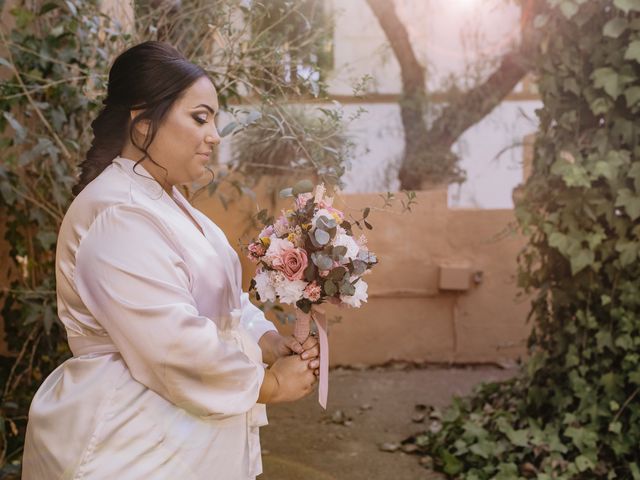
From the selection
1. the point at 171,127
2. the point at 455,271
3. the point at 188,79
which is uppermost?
the point at 188,79

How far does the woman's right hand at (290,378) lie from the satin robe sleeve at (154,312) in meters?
0.14

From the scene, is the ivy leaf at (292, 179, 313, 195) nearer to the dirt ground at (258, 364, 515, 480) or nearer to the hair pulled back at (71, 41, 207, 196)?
the hair pulled back at (71, 41, 207, 196)

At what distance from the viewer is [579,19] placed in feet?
12.1

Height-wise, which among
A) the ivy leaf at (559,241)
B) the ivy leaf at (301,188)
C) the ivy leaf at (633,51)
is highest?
the ivy leaf at (633,51)

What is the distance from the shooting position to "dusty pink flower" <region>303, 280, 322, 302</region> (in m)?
1.77

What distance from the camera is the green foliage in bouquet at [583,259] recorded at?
3631 mm

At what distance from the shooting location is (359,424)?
4891 millimetres

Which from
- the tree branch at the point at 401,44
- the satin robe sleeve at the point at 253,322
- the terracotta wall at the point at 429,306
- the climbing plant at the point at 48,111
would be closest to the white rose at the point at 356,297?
the satin robe sleeve at the point at 253,322

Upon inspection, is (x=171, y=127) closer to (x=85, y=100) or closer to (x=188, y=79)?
(x=188, y=79)

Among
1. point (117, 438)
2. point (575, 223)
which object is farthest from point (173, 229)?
point (575, 223)

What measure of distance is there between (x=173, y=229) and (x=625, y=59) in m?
2.73

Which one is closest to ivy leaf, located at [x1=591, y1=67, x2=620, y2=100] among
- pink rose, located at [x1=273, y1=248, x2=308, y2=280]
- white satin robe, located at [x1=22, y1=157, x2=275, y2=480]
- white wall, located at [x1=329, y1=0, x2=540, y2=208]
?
pink rose, located at [x1=273, y1=248, x2=308, y2=280]

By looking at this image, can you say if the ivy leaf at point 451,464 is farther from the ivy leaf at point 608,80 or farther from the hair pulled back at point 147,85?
the hair pulled back at point 147,85

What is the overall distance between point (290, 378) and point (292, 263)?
296 millimetres
